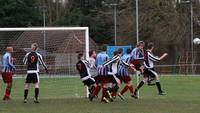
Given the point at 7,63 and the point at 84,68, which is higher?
the point at 7,63

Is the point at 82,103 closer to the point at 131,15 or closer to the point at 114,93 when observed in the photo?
the point at 114,93

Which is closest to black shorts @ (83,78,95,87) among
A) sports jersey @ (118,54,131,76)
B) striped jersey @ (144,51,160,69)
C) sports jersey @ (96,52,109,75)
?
sports jersey @ (96,52,109,75)

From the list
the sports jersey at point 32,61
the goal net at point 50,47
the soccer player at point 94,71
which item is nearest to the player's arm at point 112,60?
the soccer player at point 94,71

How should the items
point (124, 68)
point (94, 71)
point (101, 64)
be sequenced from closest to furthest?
point (101, 64) → point (94, 71) → point (124, 68)

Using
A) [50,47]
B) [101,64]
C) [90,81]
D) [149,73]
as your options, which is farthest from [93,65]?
[50,47]

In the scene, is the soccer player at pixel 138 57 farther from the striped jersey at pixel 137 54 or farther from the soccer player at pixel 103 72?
the soccer player at pixel 103 72

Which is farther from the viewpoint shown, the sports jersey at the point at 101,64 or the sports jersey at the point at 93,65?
the sports jersey at the point at 93,65

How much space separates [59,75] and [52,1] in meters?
43.4

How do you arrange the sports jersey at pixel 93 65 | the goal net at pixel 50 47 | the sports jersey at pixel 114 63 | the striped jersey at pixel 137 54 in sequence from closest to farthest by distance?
the sports jersey at pixel 114 63
the sports jersey at pixel 93 65
the striped jersey at pixel 137 54
the goal net at pixel 50 47

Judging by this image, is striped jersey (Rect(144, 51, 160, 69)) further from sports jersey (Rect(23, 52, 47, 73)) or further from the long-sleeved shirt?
sports jersey (Rect(23, 52, 47, 73))

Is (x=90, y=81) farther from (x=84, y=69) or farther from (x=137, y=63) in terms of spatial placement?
(x=137, y=63)

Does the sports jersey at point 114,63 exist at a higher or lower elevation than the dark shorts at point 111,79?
higher

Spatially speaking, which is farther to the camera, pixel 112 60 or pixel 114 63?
pixel 114 63

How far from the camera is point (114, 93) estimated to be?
23234mm
